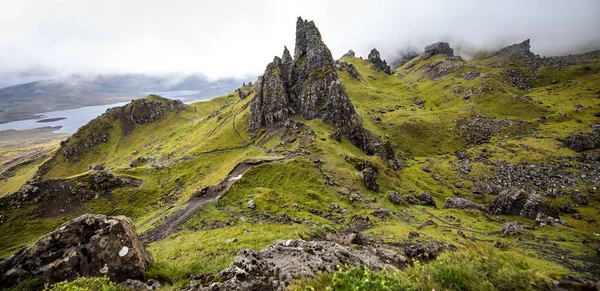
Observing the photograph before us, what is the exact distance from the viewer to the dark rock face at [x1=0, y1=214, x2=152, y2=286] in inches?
655

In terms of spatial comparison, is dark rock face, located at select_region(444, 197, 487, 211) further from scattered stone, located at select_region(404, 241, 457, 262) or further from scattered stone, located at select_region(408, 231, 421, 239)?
scattered stone, located at select_region(404, 241, 457, 262)

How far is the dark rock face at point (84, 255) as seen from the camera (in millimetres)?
16641

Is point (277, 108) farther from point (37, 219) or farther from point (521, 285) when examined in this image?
point (521, 285)

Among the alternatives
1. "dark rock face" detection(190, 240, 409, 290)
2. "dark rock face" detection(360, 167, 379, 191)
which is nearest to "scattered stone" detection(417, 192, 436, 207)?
"dark rock face" detection(360, 167, 379, 191)

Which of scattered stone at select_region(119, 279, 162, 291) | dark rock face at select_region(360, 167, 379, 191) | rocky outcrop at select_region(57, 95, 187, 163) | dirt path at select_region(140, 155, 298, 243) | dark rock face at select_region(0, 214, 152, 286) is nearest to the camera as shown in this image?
scattered stone at select_region(119, 279, 162, 291)

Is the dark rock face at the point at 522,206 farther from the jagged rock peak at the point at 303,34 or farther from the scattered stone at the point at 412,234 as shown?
the jagged rock peak at the point at 303,34

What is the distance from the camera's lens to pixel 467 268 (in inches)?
288

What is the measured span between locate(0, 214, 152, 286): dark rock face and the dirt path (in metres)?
26.4

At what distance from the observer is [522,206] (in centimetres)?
6131

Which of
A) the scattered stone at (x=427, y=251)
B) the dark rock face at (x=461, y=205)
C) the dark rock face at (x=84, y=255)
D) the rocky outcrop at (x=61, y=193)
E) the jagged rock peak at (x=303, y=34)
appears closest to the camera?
the dark rock face at (x=84, y=255)

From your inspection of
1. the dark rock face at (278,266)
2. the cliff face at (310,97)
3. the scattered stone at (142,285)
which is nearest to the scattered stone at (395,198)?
the cliff face at (310,97)

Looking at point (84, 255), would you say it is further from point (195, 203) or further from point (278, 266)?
point (195, 203)

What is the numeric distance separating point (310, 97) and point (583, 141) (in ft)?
366

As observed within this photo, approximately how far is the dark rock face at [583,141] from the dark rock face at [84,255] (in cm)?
14897
